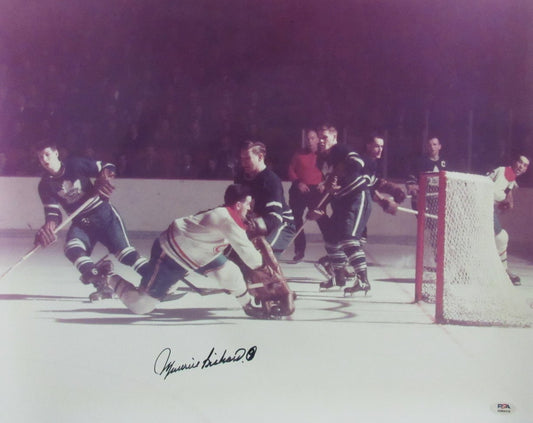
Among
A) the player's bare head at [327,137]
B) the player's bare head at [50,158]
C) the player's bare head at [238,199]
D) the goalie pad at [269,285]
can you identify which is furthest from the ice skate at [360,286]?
the player's bare head at [50,158]

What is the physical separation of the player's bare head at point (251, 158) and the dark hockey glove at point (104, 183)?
58cm

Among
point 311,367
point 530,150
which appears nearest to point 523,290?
point 530,150

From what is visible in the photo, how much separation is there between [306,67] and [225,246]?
2.59 feet

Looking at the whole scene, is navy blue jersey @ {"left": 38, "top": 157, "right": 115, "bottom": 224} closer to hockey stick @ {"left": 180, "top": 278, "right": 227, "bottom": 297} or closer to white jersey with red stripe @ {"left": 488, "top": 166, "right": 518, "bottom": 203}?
hockey stick @ {"left": 180, "top": 278, "right": 227, "bottom": 297}

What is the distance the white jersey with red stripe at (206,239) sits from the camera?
9.89ft

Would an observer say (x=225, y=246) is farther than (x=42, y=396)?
Yes

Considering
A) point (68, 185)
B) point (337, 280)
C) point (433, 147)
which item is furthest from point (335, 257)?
Result: point (68, 185)

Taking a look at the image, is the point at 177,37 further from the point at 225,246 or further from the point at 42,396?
the point at 42,396

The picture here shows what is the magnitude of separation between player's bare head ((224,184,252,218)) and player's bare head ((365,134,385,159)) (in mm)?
730

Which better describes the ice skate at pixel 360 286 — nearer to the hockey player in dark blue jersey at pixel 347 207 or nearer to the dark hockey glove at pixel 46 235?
the hockey player in dark blue jersey at pixel 347 207

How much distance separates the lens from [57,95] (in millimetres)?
3746

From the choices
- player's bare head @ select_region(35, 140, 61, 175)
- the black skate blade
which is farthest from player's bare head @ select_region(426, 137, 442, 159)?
player's bare head @ select_region(35, 140, 61, 175)

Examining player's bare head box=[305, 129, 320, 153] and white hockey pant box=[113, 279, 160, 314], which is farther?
player's bare head box=[305, 129, 320, 153]

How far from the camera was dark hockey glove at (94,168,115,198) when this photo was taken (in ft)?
10.9
